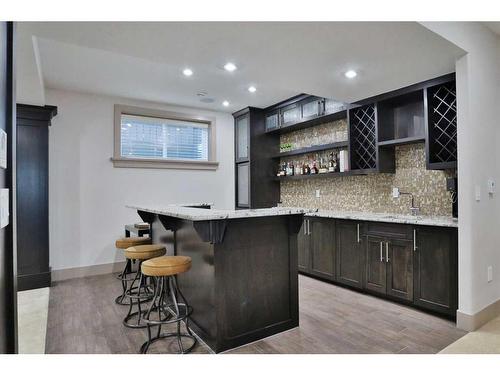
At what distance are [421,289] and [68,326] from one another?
3384 mm

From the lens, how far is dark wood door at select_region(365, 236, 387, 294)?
3418mm

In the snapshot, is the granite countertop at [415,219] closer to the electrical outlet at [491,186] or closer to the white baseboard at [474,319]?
the electrical outlet at [491,186]

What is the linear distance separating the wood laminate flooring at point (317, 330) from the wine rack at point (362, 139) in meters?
1.68

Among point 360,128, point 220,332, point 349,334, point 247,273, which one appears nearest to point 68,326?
point 220,332

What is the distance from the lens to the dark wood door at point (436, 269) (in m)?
2.84

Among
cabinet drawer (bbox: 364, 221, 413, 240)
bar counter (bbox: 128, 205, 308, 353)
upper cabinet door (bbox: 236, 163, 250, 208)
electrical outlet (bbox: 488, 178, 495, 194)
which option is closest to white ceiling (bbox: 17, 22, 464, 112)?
electrical outlet (bbox: 488, 178, 495, 194)

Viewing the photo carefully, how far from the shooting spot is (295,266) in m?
2.81

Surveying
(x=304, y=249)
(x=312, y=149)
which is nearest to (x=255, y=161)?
(x=312, y=149)

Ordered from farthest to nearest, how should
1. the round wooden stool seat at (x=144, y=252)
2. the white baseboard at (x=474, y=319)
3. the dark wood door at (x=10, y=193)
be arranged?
the round wooden stool seat at (x=144, y=252) < the white baseboard at (x=474, y=319) < the dark wood door at (x=10, y=193)

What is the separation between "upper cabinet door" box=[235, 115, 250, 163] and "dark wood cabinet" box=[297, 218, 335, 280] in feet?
6.65

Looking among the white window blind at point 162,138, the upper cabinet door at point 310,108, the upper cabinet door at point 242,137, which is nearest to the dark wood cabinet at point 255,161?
the upper cabinet door at point 242,137

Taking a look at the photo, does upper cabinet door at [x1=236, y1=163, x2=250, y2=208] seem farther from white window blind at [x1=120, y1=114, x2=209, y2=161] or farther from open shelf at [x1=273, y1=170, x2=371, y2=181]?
white window blind at [x1=120, y1=114, x2=209, y2=161]

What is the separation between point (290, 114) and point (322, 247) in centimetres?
228

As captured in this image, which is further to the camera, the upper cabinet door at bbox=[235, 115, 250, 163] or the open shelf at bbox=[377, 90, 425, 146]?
the upper cabinet door at bbox=[235, 115, 250, 163]
